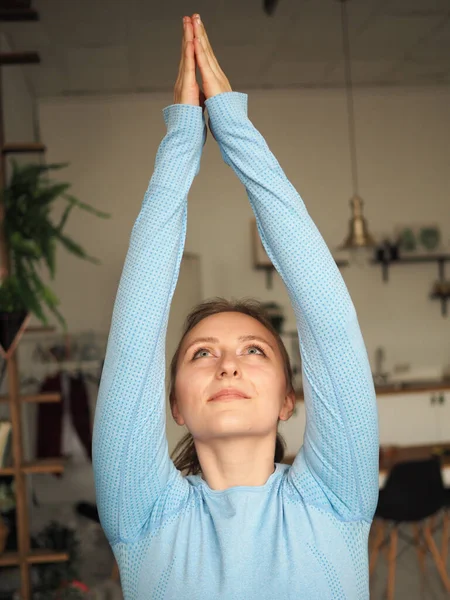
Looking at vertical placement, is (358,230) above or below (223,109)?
above

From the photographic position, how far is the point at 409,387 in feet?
19.0

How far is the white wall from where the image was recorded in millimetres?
6133

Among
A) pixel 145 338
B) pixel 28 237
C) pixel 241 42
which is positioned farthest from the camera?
pixel 241 42

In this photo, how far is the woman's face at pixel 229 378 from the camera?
3.36 ft

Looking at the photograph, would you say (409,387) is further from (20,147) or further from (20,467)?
(20,147)

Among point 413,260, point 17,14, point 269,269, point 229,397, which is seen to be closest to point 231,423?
point 229,397

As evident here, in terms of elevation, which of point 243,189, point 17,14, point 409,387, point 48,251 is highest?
point 17,14

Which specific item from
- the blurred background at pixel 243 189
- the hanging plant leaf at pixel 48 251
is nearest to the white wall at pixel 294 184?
the blurred background at pixel 243 189

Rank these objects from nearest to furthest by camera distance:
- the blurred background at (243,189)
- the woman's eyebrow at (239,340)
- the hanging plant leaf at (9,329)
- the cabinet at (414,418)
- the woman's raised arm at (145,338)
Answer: the woman's raised arm at (145,338) → the woman's eyebrow at (239,340) → the hanging plant leaf at (9,329) → the blurred background at (243,189) → the cabinet at (414,418)

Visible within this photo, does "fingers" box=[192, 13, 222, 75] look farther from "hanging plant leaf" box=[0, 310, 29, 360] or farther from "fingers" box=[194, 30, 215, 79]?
"hanging plant leaf" box=[0, 310, 29, 360]

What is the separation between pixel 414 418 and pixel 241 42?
314 cm

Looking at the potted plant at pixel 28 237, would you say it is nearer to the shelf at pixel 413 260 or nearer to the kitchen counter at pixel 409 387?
the kitchen counter at pixel 409 387

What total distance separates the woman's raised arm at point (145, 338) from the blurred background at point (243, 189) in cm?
368

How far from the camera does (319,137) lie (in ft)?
20.8
